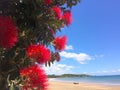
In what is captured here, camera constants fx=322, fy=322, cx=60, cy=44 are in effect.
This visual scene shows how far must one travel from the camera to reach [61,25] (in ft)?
10.00

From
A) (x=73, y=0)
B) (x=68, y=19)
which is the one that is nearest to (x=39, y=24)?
(x=68, y=19)

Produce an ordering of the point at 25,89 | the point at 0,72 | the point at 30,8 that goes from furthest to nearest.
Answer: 1. the point at 30,8
2. the point at 0,72
3. the point at 25,89

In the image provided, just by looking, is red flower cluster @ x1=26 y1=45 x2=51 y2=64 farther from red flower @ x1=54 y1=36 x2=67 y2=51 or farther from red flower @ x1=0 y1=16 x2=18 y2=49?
red flower @ x1=54 y1=36 x2=67 y2=51

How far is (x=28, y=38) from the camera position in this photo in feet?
8.93

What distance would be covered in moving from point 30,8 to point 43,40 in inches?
15.9

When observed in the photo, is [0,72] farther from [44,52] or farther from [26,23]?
[26,23]

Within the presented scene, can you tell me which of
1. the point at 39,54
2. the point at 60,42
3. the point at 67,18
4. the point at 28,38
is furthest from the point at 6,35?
the point at 67,18

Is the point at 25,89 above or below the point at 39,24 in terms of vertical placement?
below

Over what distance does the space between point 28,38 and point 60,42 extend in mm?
396

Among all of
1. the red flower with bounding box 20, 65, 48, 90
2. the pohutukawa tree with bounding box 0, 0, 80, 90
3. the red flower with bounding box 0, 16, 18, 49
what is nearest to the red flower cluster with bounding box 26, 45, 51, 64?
the pohutukawa tree with bounding box 0, 0, 80, 90

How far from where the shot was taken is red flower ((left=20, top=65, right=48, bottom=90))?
7.15ft

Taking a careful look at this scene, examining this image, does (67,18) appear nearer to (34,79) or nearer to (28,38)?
(28,38)

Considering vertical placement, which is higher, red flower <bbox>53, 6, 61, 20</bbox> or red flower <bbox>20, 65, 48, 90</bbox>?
red flower <bbox>53, 6, 61, 20</bbox>

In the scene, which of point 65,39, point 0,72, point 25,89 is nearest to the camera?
point 25,89
